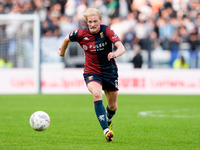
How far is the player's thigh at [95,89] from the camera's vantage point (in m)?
5.68

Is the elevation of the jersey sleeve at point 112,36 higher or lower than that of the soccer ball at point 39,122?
higher

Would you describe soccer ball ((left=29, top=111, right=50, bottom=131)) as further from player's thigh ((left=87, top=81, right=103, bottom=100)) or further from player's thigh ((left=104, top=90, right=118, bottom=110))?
player's thigh ((left=104, top=90, right=118, bottom=110))

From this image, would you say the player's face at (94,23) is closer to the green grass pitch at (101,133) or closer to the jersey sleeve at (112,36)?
the jersey sleeve at (112,36)

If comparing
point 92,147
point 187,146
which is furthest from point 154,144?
point 92,147

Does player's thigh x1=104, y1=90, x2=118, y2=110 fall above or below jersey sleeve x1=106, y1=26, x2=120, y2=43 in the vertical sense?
below

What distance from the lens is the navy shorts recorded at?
596cm

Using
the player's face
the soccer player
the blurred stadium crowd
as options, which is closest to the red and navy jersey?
the soccer player

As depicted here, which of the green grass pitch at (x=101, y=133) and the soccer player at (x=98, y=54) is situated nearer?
the green grass pitch at (x=101, y=133)

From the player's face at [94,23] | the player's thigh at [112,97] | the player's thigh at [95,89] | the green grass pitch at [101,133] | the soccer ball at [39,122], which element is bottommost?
the green grass pitch at [101,133]

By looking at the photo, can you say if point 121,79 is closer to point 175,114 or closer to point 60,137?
point 175,114

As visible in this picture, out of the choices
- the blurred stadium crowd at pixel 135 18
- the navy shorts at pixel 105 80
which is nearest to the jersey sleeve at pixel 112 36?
the navy shorts at pixel 105 80

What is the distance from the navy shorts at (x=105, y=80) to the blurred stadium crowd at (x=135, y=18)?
12633 millimetres

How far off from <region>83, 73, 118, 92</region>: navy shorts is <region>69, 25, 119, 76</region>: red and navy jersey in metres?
0.06

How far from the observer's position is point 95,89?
18.8 feet
